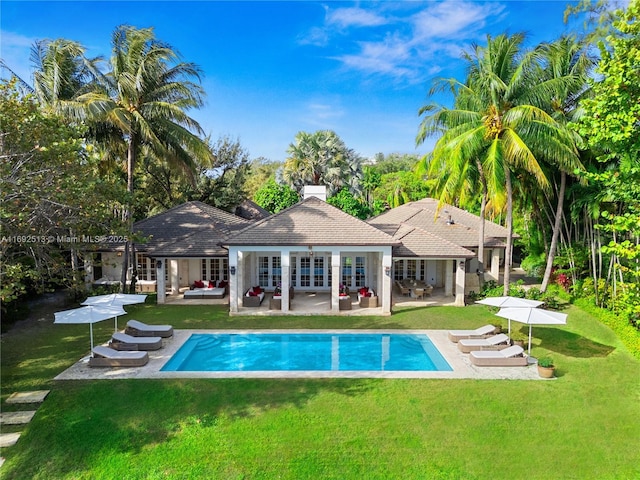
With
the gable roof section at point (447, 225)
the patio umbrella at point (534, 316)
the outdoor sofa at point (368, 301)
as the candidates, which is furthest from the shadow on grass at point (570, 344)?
the gable roof section at point (447, 225)

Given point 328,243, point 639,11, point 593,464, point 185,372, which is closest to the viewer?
point 593,464

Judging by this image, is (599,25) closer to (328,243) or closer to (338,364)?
(328,243)

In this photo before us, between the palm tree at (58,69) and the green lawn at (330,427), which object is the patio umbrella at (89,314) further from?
the palm tree at (58,69)

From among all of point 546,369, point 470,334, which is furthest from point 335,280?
point 546,369

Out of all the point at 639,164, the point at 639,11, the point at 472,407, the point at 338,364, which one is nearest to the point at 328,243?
the point at 338,364

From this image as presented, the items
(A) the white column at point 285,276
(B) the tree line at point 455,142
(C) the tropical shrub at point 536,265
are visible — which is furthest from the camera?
(C) the tropical shrub at point 536,265

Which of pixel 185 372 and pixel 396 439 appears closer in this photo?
pixel 396 439
